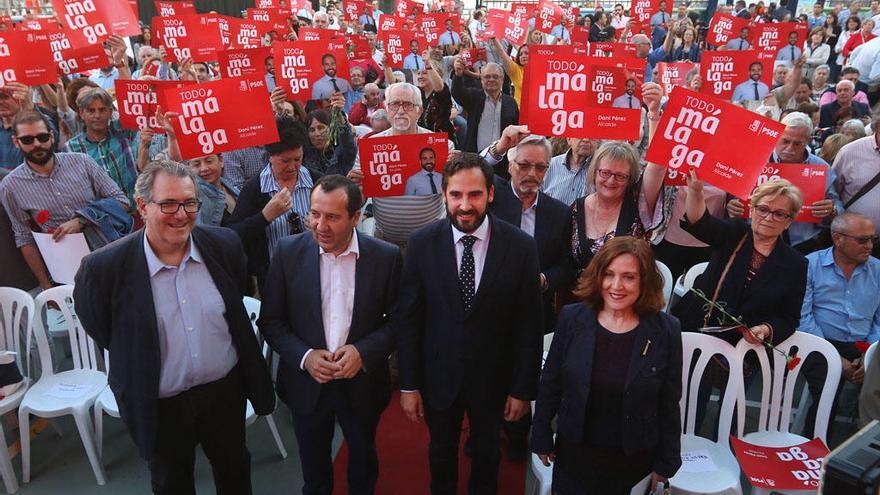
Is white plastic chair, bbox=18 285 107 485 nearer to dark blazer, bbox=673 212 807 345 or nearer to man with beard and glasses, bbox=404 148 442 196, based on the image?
man with beard and glasses, bbox=404 148 442 196

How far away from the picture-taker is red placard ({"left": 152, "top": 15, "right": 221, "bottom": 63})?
7645 mm

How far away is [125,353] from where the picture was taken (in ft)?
8.25

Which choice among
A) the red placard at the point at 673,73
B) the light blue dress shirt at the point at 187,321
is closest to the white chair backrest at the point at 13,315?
the light blue dress shirt at the point at 187,321

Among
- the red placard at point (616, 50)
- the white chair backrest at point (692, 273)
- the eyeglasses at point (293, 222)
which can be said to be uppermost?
the red placard at point (616, 50)

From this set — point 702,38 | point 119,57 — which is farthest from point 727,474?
point 702,38

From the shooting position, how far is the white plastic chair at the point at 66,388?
11.2 ft

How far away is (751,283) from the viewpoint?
3170 millimetres

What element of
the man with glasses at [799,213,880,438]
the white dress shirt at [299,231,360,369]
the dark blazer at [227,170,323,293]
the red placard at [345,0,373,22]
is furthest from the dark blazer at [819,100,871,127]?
the red placard at [345,0,373,22]

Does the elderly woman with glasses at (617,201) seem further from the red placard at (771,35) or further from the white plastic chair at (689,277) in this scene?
the red placard at (771,35)

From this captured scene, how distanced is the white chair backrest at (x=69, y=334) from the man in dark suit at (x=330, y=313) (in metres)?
1.54

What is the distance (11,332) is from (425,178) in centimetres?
273

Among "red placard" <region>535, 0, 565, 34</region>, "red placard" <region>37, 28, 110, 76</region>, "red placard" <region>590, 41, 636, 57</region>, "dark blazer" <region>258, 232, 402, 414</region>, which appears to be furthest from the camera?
"red placard" <region>535, 0, 565, 34</region>

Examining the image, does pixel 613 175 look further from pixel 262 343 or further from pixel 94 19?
pixel 94 19

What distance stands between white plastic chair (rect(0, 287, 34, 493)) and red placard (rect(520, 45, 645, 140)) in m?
3.31
